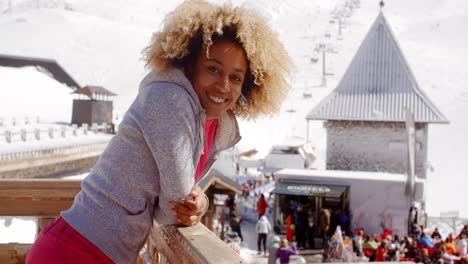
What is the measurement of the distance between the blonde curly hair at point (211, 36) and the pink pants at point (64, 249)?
603 millimetres

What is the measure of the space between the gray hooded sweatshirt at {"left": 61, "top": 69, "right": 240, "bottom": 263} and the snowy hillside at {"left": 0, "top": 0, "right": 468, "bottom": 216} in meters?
28.0

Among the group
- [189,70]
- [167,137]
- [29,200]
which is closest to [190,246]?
[167,137]

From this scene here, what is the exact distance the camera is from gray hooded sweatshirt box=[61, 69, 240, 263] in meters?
1.55

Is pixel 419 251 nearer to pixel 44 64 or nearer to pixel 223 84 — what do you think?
pixel 223 84

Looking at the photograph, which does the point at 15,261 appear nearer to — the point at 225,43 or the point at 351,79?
the point at 225,43

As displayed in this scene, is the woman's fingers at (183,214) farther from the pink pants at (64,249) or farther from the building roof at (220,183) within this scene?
the building roof at (220,183)

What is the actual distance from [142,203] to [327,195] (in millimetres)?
15077

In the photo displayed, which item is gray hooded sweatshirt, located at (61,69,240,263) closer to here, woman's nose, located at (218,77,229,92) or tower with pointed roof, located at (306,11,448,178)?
woman's nose, located at (218,77,229,92)

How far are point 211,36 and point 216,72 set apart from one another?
0.41ft

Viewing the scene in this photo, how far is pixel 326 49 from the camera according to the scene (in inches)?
2943

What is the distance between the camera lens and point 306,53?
77.9m

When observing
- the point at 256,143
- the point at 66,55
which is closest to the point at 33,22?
the point at 66,55

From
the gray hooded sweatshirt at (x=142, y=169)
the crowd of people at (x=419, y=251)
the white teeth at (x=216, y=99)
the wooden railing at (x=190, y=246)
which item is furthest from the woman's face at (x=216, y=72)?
the crowd of people at (x=419, y=251)

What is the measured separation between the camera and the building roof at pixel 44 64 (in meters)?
36.3
